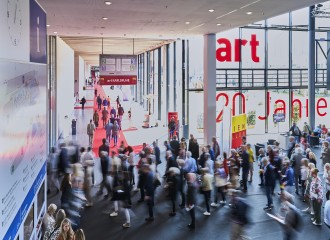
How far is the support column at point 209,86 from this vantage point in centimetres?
1478

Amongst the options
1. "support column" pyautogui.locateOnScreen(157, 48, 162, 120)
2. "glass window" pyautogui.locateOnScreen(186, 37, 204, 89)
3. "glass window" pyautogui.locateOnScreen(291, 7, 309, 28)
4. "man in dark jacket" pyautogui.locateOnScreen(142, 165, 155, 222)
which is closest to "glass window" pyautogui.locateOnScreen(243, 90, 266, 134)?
"glass window" pyautogui.locateOnScreen(186, 37, 204, 89)

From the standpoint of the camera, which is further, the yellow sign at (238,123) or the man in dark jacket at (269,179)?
the yellow sign at (238,123)

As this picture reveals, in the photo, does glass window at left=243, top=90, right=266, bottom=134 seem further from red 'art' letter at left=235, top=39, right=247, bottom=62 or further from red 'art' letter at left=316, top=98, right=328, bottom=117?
red 'art' letter at left=316, top=98, right=328, bottom=117

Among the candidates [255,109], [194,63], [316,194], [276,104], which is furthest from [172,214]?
[276,104]

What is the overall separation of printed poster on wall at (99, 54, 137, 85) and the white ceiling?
2007 millimetres

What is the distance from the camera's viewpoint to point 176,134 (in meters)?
16.3

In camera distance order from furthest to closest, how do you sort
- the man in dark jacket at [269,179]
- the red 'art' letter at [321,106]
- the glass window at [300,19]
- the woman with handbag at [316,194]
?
1. the red 'art' letter at [321,106]
2. the glass window at [300,19]
3. the man in dark jacket at [269,179]
4. the woman with handbag at [316,194]

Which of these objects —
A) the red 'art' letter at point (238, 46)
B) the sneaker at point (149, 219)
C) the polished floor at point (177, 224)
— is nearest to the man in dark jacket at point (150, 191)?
the sneaker at point (149, 219)

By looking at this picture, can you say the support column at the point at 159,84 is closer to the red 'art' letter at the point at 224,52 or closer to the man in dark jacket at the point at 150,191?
the red 'art' letter at the point at 224,52

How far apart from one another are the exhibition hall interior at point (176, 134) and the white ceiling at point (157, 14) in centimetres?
5

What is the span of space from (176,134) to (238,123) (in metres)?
3.55

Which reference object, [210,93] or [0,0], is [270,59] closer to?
[210,93]

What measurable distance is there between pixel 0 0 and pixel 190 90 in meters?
14.5

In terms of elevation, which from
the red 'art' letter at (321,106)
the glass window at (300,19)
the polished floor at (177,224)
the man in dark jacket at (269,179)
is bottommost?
the polished floor at (177,224)
